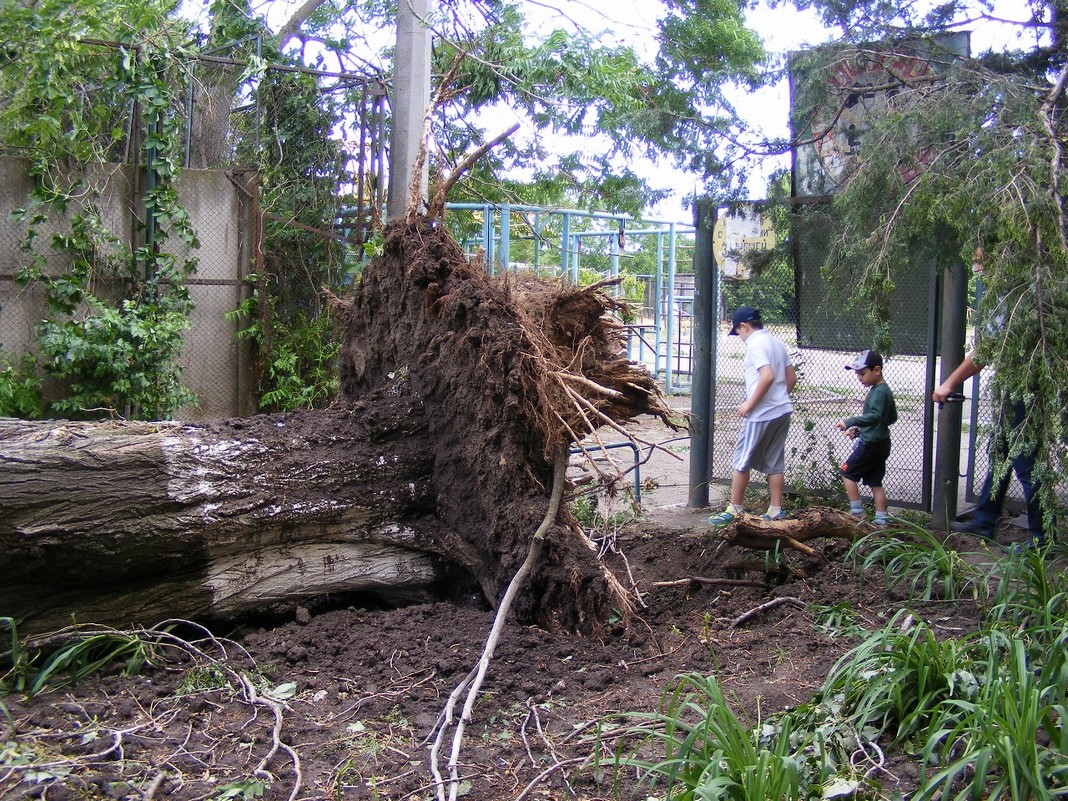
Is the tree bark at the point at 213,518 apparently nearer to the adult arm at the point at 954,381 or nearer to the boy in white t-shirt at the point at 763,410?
the boy in white t-shirt at the point at 763,410

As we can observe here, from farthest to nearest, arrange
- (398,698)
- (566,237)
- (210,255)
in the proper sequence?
(566,237) → (210,255) → (398,698)

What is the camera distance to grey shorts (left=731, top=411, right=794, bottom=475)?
22.8 feet

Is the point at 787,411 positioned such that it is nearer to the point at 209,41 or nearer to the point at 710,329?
the point at 710,329

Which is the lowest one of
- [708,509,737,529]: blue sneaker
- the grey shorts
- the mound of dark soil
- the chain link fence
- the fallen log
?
the mound of dark soil

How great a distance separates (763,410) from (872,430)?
30.4 inches

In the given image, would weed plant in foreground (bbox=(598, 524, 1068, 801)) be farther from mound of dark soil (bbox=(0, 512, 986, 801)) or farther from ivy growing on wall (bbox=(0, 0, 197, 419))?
ivy growing on wall (bbox=(0, 0, 197, 419))

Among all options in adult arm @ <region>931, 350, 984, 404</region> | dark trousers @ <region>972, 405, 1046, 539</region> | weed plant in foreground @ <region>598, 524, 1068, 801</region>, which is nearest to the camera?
weed plant in foreground @ <region>598, 524, 1068, 801</region>

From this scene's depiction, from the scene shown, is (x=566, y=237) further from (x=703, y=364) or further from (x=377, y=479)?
(x=377, y=479)

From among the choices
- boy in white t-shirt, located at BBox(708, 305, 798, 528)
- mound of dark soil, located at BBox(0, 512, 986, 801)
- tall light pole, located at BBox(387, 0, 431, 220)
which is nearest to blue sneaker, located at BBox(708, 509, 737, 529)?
boy in white t-shirt, located at BBox(708, 305, 798, 528)

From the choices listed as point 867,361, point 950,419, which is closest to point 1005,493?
point 950,419

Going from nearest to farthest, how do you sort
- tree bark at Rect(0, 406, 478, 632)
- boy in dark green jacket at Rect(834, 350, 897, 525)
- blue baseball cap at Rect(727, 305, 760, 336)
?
tree bark at Rect(0, 406, 478, 632) → boy in dark green jacket at Rect(834, 350, 897, 525) → blue baseball cap at Rect(727, 305, 760, 336)

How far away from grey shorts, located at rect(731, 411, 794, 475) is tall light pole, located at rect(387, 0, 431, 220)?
3.39 m

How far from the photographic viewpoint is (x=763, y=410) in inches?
273

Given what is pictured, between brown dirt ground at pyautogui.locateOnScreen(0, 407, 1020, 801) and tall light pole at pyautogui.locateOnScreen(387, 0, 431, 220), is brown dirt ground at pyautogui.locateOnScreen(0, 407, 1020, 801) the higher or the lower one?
the lower one
